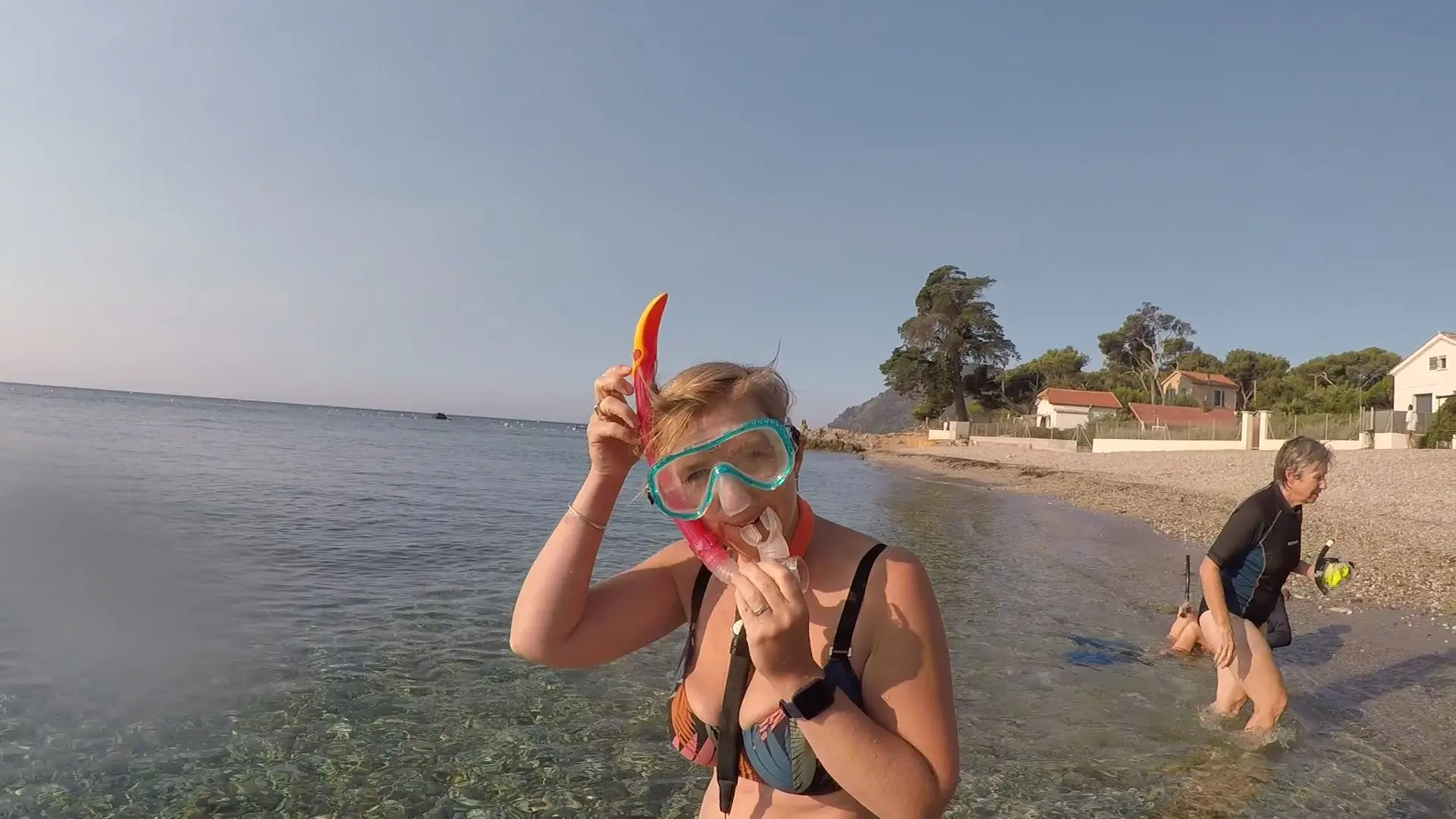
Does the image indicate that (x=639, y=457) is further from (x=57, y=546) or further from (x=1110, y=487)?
(x=1110, y=487)

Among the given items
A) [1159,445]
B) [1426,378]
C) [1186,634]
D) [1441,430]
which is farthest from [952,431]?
[1186,634]

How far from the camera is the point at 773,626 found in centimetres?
142

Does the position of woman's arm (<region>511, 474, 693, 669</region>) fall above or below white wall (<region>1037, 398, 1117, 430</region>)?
below

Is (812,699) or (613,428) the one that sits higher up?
(613,428)

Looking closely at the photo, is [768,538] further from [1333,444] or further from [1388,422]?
[1388,422]

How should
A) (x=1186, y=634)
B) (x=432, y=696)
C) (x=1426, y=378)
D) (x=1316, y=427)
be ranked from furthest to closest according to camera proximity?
(x=1426, y=378)
(x=1316, y=427)
(x=1186, y=634)
(x=432, y=696)

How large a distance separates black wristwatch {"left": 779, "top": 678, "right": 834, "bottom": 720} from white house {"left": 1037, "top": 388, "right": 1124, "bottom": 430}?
66.0 m

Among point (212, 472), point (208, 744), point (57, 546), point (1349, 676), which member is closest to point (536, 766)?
point (208, 744)

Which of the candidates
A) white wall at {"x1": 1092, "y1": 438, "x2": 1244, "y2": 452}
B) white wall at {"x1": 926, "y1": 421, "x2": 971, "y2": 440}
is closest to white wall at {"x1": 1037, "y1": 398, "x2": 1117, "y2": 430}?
white wall at {"x1": 926, "y1": 421, "x2": 971, "y2": 440}

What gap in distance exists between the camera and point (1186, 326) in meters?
88.2

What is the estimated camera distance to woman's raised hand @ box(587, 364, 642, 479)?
1865 mm

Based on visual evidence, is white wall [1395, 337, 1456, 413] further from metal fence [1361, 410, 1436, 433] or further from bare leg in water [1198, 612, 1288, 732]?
bare leg in water [1198, 612, 1288, 732]

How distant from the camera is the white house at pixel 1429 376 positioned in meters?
38.8

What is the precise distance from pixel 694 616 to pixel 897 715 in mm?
692
